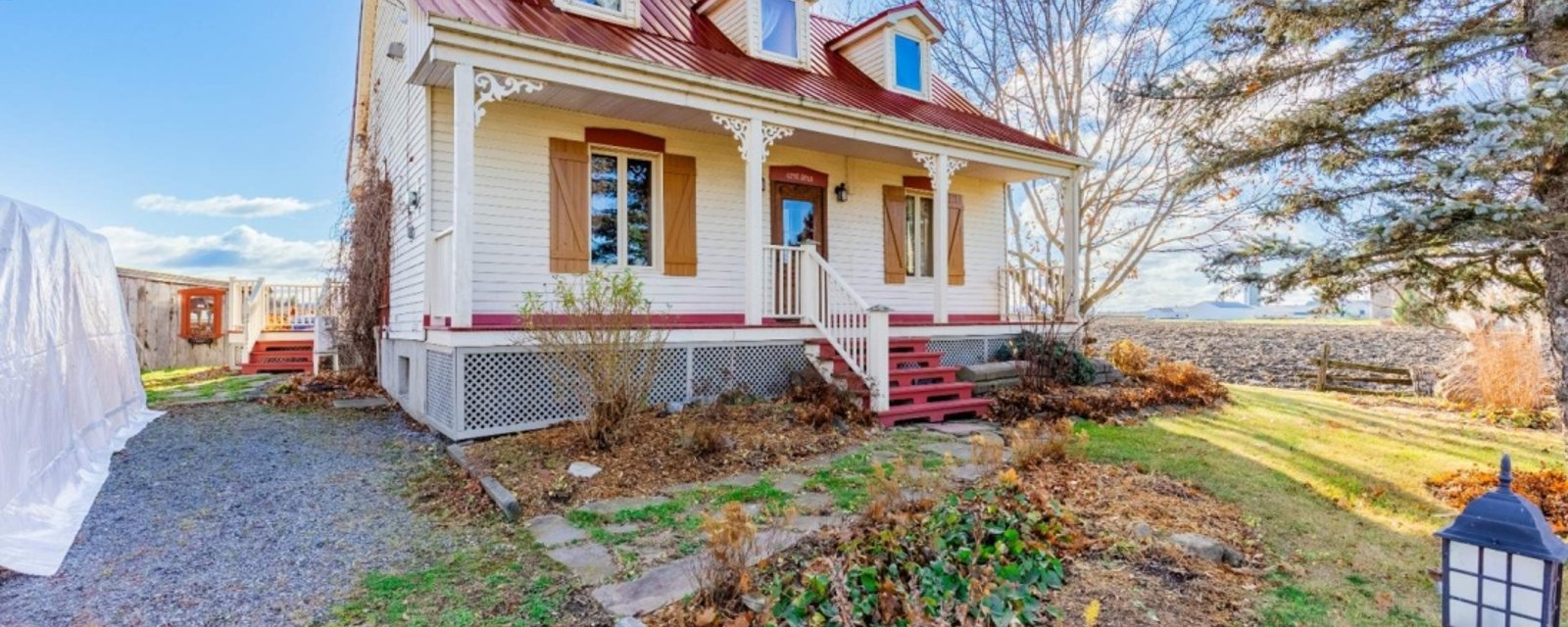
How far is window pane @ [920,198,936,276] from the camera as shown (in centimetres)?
1059

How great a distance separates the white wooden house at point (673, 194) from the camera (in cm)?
604

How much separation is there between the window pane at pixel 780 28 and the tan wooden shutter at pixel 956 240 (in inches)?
130

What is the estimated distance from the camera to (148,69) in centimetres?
1090

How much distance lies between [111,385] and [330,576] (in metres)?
5.85

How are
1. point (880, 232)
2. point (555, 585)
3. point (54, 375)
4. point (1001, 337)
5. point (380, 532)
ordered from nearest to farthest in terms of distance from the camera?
point (555, 585) < point (380, 532) < point (54, 375) < point (1001, 337) < point (880, 232)

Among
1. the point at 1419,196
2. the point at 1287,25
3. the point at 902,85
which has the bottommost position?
the point at 1419,196

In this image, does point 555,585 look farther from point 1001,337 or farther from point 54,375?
point 1001,337

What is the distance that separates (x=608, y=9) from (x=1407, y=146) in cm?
768

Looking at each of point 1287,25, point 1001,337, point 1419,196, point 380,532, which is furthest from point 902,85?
point 380,532

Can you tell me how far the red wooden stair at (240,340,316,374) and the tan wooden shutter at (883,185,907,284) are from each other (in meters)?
10.1

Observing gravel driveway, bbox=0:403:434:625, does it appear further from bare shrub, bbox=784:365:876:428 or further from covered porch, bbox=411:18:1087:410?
bare shrub, bbox=784:365:876:428

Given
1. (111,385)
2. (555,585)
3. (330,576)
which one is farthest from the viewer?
(111,385)

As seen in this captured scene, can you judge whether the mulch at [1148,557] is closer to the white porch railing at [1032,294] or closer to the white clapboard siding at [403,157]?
the white porch railing at [1032,294]

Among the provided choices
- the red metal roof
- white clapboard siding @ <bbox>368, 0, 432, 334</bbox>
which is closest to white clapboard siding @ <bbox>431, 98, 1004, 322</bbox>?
white clapboard siding @ <bbox>368, 0, 432, 334</bbox>
